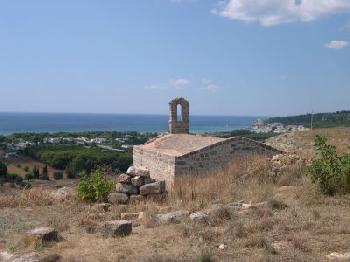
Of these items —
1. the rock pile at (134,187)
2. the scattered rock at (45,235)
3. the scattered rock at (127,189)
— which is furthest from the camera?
the scattered rock at (127,189)

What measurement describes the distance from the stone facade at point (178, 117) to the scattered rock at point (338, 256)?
14.4 meters

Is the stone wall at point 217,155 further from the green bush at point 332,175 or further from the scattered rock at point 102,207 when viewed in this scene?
the green bush at point 332,175

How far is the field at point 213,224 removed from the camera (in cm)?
612

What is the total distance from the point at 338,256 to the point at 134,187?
7020mm

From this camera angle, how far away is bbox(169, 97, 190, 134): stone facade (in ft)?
65.0

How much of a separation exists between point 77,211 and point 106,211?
65 cm

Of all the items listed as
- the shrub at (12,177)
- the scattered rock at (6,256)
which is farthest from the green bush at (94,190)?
the shrub at (12,177)

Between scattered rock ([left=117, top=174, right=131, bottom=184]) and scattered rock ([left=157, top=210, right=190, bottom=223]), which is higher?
scattered rock ([left=117, top=174, right=131, bottom=184])

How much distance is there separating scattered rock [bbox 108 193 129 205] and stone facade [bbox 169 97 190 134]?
8692 millimetres

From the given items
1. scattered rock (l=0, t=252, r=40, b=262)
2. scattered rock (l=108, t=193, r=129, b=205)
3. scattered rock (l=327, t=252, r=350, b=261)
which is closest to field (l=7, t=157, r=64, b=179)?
scattered rock (l=108, t=193, r=129, b=205)

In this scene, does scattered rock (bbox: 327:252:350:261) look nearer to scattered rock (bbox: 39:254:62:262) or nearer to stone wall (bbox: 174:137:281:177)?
scattered rock (bbox: 39:254:62:262)

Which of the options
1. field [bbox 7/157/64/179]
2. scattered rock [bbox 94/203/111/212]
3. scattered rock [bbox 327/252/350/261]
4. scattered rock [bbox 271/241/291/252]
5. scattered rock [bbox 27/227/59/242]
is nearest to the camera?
scattered rock [bbox 327/252/350/261]

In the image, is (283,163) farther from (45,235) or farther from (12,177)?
(12,177)

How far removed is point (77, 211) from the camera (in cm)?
1045
